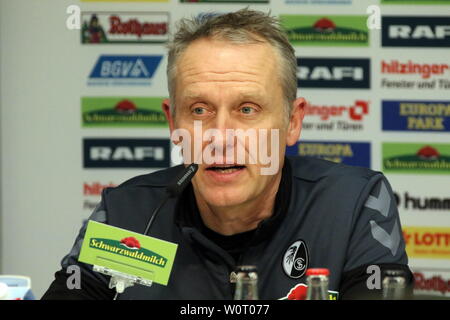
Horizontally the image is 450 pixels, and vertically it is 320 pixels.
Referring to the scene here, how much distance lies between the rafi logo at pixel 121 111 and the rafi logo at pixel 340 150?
2.37 ft

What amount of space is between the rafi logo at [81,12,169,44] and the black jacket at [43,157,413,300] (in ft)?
6.19

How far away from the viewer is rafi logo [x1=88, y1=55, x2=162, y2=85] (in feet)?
11.5

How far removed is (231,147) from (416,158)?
85.2 inches

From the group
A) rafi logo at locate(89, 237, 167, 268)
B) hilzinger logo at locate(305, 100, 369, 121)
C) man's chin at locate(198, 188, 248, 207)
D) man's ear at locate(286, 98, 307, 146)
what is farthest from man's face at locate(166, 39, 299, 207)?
hilzinger logo at locate(305, 100, 369, 121)

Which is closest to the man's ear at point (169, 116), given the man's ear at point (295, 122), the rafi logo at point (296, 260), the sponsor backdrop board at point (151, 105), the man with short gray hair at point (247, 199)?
the man with short gray hair at point (247, 199)

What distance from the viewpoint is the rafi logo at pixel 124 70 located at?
351 centimetres

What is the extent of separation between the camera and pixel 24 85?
3547mm

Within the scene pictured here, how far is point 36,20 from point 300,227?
2.39 metres

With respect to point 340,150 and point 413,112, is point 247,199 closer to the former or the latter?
point 340,150

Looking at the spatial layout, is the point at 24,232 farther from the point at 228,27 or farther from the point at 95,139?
the point at 228,27

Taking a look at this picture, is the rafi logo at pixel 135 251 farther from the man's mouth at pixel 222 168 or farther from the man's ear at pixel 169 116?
the man's ear at pixel 169 116

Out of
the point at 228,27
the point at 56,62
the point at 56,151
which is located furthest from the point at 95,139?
the point at 228,27

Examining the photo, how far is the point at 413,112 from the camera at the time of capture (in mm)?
3447

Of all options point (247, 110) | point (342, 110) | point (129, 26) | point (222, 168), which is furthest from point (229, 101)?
point (129, 26)
